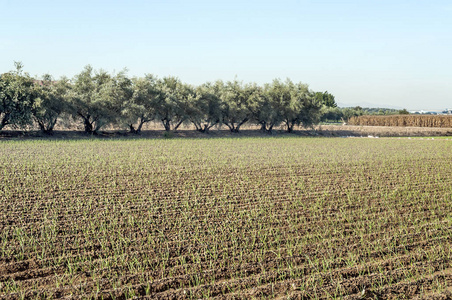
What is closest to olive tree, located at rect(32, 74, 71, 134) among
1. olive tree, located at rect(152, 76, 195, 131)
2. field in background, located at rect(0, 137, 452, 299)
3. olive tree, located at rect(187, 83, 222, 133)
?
olive tree, located at rect(152, 76, 195, 131)

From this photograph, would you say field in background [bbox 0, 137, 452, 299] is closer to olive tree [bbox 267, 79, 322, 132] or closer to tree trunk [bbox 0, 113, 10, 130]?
tree trunk [bbox 0, 113, 10, 130]

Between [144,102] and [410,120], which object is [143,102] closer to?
[144,102]

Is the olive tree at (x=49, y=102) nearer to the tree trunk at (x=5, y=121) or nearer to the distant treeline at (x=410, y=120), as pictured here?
the tree trunk at (x=5, y=121)

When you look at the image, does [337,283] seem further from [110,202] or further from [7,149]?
[7,149]

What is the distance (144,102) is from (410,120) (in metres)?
57.4

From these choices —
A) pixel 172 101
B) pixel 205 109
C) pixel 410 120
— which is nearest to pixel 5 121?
pixel 172 101

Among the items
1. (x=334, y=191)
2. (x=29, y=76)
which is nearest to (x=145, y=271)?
(x=334, y=191)

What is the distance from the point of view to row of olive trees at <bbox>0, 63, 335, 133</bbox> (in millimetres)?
37906

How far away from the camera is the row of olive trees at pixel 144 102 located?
3791 centimetres

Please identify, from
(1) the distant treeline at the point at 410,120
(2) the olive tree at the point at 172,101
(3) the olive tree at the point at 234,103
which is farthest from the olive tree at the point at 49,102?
(1) the distant treeline at the point at 410,120

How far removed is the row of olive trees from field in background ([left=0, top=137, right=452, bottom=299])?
2215cm

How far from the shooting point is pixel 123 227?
9.97 m

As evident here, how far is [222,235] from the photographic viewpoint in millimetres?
9328

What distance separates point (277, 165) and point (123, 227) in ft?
41.5
